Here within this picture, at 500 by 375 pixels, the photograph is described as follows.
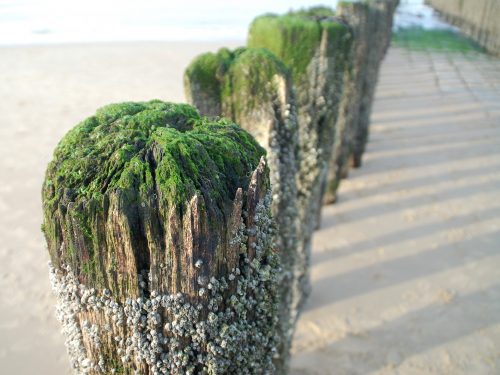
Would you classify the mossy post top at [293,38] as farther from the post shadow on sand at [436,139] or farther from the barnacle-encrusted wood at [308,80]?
the post shadow on sand at [436,139]

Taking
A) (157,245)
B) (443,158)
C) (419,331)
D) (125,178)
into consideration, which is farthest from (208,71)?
(443,158)

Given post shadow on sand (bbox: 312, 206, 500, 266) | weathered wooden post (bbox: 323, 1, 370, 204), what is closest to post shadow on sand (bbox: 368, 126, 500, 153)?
weathered wooden post (bbox: 323, 1, 370, 204)

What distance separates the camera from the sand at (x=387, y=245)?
5012mm

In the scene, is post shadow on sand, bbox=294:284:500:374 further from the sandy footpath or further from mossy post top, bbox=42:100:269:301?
mossy post top, bbox=42:100:269:301

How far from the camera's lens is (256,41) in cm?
485

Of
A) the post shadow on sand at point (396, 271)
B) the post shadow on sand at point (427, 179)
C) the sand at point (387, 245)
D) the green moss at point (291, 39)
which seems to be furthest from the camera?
the post shadow on sand at point (427, 179)

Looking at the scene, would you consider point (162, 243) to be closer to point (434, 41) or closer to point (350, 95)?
point (350, 95)

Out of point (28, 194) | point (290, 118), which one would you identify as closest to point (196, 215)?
point (290, 118)

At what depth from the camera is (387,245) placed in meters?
6.78

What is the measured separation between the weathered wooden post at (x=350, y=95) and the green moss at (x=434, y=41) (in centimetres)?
1398

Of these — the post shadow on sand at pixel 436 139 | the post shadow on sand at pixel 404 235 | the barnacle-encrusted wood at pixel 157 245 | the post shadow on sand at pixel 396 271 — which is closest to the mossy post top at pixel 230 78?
the barnacle-encrusted wood at pixel 157 245

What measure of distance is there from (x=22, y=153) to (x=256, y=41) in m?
7.08

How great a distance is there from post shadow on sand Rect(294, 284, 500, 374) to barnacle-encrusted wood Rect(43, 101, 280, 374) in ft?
10.6

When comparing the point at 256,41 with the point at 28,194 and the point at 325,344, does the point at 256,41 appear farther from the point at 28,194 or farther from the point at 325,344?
the point at 28,194
